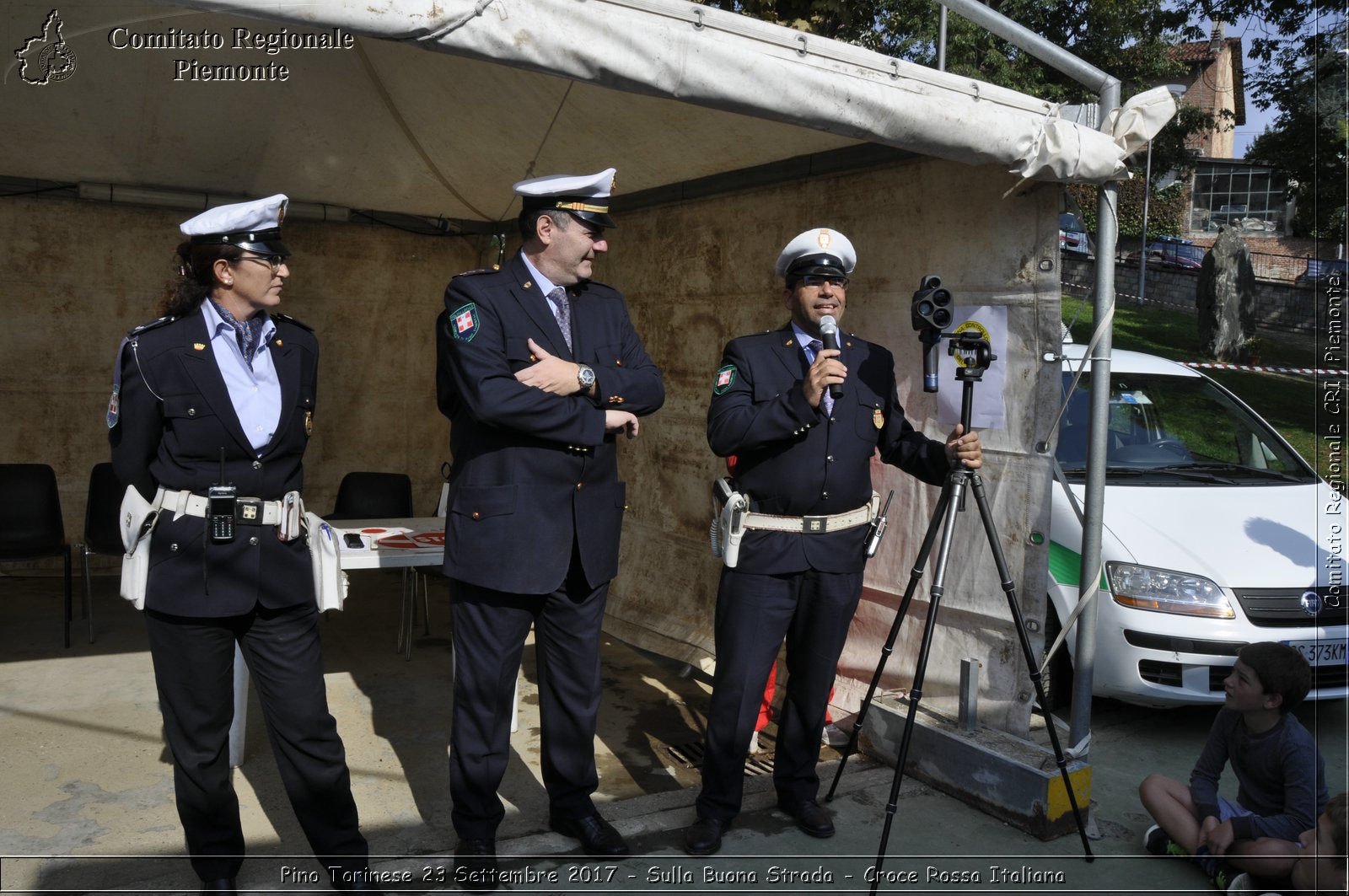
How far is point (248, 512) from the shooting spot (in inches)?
114

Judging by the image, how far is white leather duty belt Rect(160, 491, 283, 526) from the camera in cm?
285

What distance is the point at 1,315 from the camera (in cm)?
665

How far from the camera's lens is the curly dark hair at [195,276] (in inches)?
114

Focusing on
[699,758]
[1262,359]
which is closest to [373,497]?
[699,758]

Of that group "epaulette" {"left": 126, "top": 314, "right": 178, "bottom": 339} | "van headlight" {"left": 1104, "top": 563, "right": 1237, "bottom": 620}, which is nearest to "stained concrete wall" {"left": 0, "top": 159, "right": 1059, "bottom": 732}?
"van headlight" {"left": 1104, "top": 563, "right": 1237, "bottom": 620}

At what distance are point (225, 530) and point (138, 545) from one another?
25 cm

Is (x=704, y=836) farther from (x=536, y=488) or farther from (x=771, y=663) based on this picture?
(x=536, y=488)

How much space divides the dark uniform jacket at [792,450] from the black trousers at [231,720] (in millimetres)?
1437

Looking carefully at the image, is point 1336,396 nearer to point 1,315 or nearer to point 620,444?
point 620,444

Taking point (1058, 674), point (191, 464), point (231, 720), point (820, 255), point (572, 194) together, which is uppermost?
point (572, 194)

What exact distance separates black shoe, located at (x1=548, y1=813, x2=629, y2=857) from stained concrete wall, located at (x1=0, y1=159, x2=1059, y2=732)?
5.23 feet

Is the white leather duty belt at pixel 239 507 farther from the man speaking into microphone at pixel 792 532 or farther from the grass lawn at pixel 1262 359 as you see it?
the grass lawn at pixel 1262 359

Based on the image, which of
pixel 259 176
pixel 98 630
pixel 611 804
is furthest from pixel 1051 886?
pixel 259 176

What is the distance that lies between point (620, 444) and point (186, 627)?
11.7 ft
